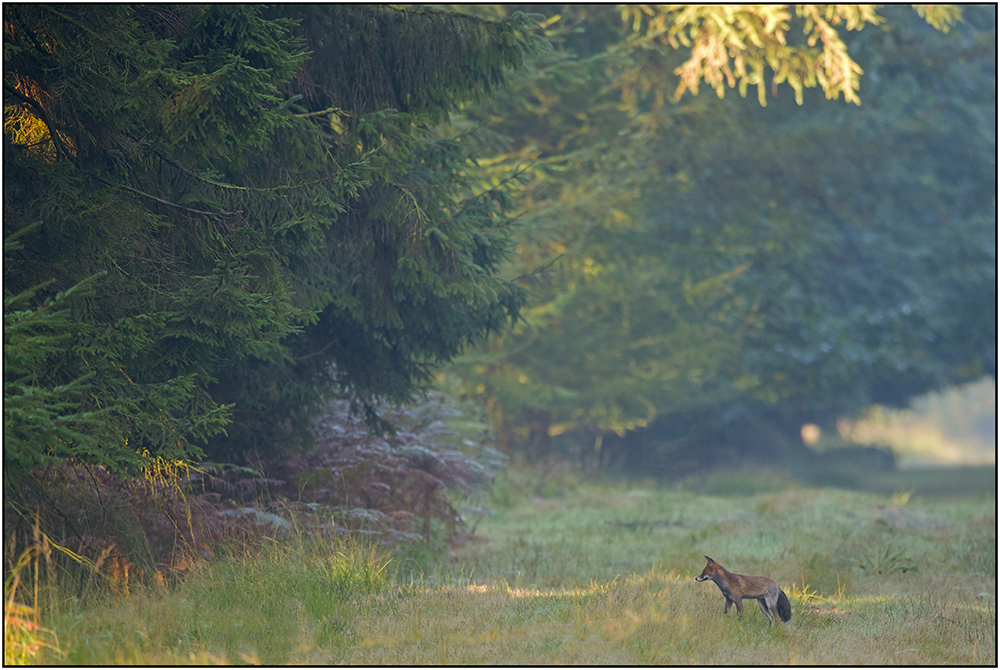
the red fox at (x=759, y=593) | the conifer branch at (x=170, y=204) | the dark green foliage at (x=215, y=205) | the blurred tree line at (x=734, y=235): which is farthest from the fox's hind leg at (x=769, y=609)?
the blurred tree line at (x=734, y=235)

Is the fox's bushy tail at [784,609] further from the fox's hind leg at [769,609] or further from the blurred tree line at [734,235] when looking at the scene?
the blurred tree line at [734,235]

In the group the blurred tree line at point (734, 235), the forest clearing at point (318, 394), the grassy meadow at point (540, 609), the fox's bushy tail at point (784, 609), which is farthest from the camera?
the blurred tree line at point (734, 235)

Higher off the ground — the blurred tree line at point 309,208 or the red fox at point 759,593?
the blurred tree line at point 309,208

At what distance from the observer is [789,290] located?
69.6ft

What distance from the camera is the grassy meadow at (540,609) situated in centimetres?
559

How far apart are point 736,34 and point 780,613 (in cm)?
942

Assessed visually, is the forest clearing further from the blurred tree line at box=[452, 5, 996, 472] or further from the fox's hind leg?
the blurred tree line at box=[452, 5, 996, 472]

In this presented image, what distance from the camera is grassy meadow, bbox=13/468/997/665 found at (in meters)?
5.59

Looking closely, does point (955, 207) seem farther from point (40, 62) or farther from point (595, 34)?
point (40, 62)

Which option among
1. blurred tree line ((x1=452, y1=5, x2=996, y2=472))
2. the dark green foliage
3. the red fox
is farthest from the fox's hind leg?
blurred tree line ((x1=452, y1=5, x2=996, y2=472))

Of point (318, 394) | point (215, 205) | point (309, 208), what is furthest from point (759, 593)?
point (215, 205)

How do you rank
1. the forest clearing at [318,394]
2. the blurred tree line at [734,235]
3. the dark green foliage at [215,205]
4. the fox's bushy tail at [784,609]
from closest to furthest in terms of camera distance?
the forest clearing at [318,394] < the dark green foliage at [215,205] < the fox's bushy tail at [784,609] < the blurred tree line at [734,235]

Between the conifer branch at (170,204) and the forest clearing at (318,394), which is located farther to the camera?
the conifer branch at (170,204)

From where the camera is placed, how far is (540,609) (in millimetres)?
6570
